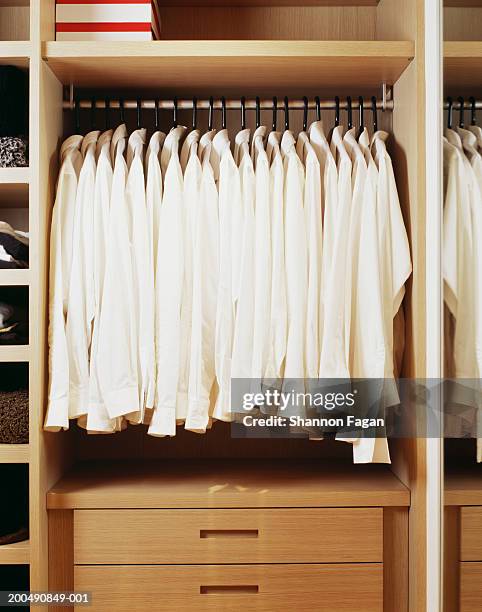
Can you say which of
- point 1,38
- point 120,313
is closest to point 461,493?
point 120,313

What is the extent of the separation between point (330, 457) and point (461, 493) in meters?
1.01

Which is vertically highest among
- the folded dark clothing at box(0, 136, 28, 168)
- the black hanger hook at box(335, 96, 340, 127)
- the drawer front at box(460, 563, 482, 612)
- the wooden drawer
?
the black hanger hook at box(335, 96, 340, 127)

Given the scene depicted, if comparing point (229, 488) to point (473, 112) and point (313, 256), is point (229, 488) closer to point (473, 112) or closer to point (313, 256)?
point (313, 256)

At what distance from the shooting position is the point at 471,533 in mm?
1291

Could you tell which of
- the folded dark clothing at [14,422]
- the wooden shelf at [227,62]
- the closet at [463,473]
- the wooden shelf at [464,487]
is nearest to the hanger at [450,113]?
the closet at [463,473]

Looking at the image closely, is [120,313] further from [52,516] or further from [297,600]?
[297,600]

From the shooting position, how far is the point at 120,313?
6.28 feet

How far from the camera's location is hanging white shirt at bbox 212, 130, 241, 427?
6.25 feet

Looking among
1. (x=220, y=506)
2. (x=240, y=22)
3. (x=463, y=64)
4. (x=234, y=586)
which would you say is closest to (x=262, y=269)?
(x=220, y=506)

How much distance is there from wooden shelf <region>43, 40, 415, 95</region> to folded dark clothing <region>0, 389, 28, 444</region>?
0.97 m

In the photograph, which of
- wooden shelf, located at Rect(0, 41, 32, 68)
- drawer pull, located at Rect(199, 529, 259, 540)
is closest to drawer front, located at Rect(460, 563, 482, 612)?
drawer pull, located at Rect(199, 529, 259, 540)

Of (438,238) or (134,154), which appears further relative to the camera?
(134,154)

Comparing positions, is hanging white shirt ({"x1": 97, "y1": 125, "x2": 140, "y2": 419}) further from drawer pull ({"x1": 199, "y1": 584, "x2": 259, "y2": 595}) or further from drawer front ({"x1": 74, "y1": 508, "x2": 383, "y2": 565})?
drawer pull ({"x1": 199, "y1": 584, "x2": 259, "y2": 595})

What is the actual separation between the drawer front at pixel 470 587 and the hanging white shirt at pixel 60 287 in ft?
3.52
